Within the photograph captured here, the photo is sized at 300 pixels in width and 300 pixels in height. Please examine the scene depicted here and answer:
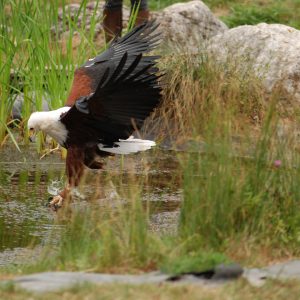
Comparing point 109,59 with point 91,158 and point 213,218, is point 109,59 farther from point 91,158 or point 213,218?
point 213,218

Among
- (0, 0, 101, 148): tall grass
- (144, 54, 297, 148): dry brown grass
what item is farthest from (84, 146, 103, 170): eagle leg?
(0, 0, 101, 148): tall grass

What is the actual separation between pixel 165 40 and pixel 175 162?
2.41 metres

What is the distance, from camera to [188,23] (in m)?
12.0

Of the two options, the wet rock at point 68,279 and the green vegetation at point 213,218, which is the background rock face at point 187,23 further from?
the wet rock at point 68,279

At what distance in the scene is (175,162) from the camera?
27.5 ft

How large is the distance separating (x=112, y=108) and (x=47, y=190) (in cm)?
96

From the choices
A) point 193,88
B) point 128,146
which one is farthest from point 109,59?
point 193,88

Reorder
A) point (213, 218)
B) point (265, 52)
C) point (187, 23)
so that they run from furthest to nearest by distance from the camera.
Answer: point (187, 23), point (265, 52), point (213, 218)

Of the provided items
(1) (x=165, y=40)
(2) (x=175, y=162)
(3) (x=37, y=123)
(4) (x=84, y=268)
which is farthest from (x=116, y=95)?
(1) (x=165, y=40)

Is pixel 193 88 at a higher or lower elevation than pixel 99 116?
lower

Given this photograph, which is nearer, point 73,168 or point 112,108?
point 112,108

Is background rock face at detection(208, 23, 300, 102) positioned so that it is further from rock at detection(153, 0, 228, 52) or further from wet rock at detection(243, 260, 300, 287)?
wet rock at detection(243, 260, 300, 287)

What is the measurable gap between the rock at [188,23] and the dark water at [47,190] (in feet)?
9.88

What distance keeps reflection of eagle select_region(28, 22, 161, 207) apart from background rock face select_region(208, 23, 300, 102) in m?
2.37
